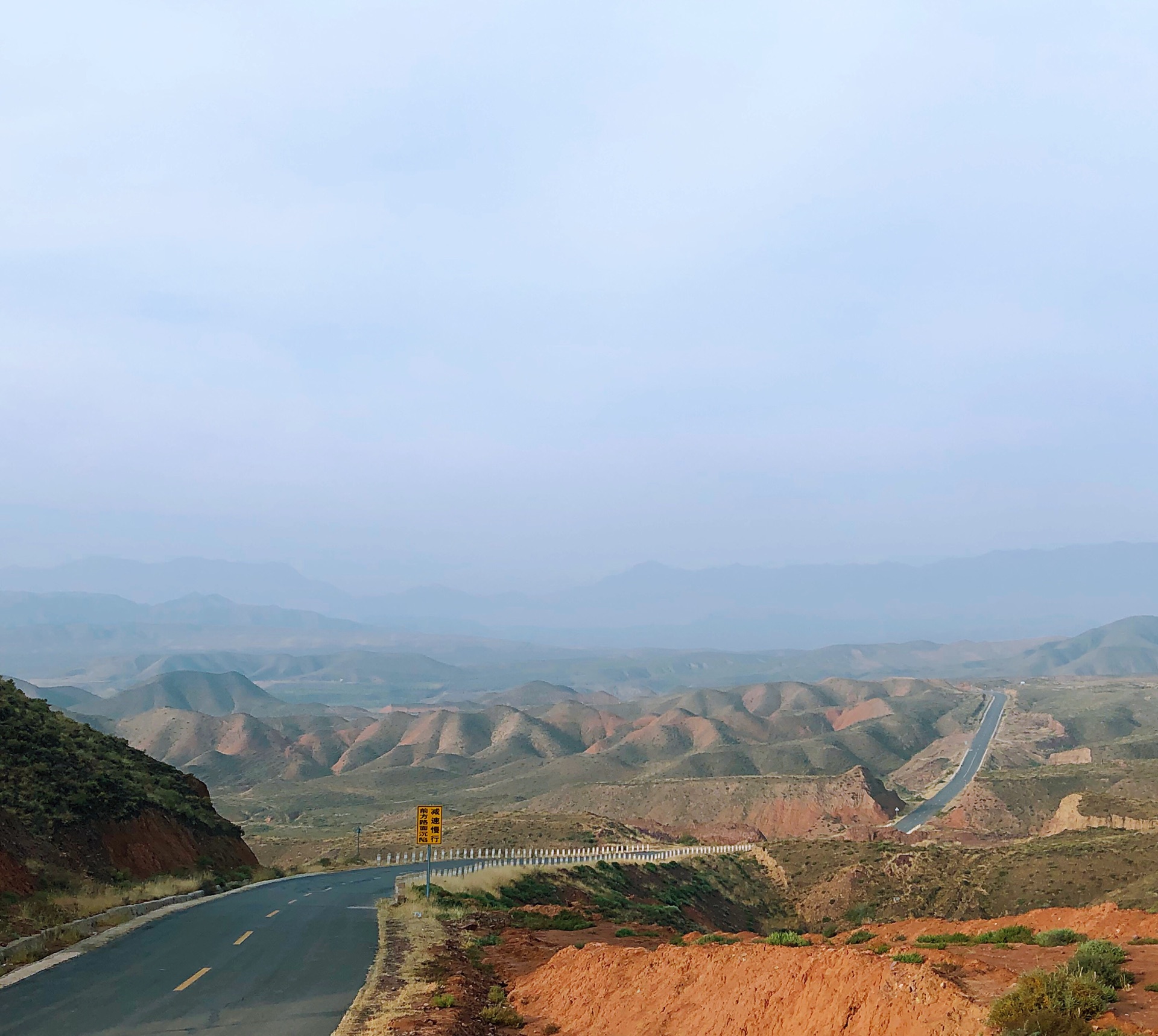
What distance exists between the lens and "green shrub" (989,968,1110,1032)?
1062 cm

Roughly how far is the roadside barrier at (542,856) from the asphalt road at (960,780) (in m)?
25.9

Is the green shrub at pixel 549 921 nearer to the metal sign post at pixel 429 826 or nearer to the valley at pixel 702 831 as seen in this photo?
the valley at pixel 702 831

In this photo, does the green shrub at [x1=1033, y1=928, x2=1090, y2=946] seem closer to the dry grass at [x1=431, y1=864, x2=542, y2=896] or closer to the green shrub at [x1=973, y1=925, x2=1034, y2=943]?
the green shrub at [x1=973, y1=925, x2=1034, y2=943]

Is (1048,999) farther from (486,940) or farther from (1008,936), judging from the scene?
(486,940)

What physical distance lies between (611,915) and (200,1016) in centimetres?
2751

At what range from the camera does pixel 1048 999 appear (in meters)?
11.0

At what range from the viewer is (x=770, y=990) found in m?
13.6

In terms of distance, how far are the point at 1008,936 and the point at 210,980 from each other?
17428 mm

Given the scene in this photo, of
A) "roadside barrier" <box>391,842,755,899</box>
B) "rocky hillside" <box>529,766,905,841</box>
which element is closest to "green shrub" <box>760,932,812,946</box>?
"roadside barrier" <box>391,842,755,899</box>

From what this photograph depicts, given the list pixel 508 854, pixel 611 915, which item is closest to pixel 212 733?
pixel 508 854

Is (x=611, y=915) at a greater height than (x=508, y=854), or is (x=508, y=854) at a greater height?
(x=611, y=915)

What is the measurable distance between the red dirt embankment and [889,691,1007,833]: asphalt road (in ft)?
263

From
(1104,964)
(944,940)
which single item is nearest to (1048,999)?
(1104,964)

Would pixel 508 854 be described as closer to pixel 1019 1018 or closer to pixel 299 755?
pixel 1019 1018
